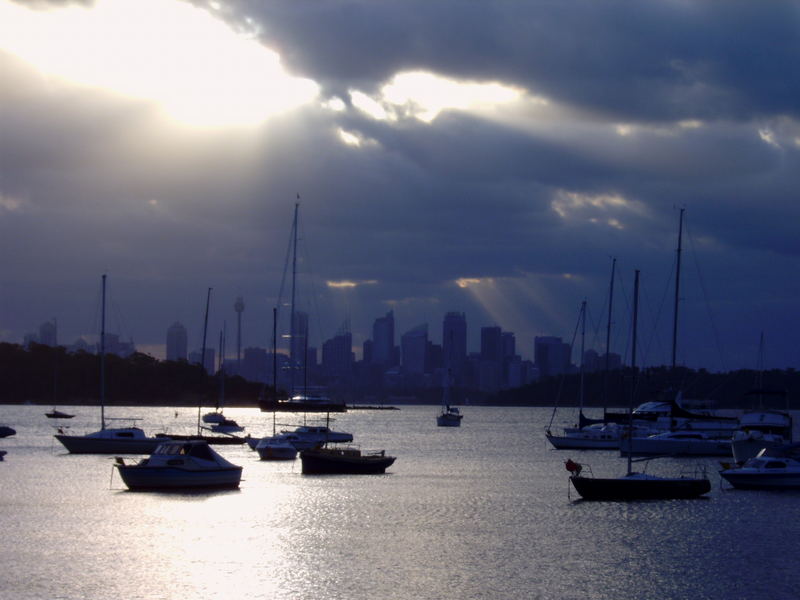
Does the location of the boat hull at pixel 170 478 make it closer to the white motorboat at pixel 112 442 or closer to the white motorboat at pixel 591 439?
the white motorboat at pixel 112 442

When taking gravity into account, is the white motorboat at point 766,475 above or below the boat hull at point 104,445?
above

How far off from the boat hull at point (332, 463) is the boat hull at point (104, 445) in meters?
19.8

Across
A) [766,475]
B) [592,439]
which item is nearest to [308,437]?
[592,439]

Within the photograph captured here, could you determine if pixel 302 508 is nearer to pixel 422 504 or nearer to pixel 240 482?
pixel 422 504

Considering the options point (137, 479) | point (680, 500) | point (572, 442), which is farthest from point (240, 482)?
point (572, 442)

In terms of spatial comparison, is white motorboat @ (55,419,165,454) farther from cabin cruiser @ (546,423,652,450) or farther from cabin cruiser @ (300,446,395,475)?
cabin cruiser @ (546,423,652,450)

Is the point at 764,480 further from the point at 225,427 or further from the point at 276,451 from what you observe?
the point at 225,427

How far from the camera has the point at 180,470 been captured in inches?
2315

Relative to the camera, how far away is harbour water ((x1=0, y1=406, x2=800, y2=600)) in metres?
34.0

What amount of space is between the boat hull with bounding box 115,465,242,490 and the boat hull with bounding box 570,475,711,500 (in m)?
18.4

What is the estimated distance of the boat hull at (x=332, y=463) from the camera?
7031 centimetres

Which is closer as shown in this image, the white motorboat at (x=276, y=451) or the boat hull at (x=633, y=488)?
the boat hull at (x=633, y=488)

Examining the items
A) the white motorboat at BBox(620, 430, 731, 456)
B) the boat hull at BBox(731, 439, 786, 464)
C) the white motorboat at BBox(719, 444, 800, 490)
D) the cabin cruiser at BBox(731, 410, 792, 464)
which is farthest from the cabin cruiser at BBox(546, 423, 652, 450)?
the white motorboat at BBox(719, 444, 800, 490)

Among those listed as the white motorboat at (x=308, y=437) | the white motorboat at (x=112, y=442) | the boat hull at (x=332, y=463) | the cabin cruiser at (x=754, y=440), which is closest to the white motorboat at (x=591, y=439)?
the cabin cruiser at (x=754, y=440)
